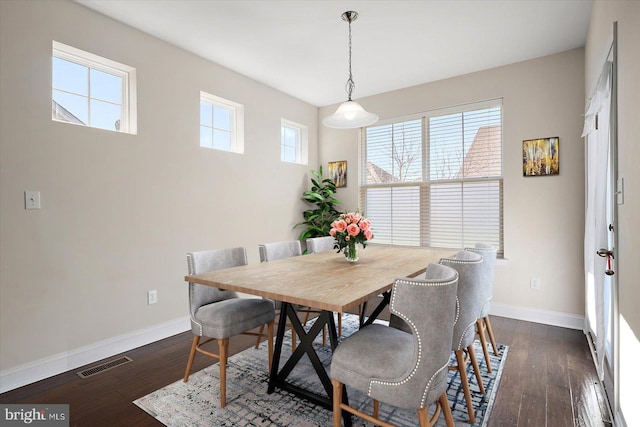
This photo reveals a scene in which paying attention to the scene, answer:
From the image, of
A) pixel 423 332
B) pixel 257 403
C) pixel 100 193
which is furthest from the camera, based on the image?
pixel 100 193

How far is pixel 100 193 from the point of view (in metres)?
2.77

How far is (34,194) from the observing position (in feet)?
7.91

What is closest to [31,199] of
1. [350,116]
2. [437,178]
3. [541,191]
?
[350,116]

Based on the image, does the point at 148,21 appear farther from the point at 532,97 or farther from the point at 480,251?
the point at 532,97

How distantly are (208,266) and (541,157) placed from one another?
357 cm

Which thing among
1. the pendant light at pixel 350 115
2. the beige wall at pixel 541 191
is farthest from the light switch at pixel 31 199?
the beige wall at pixel 541 191

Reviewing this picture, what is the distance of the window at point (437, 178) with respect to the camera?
12.9ft

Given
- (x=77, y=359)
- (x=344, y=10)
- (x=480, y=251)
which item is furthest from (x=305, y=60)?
(x=77, y=359)

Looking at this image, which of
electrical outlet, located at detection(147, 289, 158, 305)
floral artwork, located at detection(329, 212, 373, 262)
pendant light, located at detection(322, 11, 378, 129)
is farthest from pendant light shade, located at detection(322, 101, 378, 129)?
electrical outlet, located at detection(147, 289, 158, 305)

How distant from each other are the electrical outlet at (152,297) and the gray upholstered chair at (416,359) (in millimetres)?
2338

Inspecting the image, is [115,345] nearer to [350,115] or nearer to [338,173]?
[350,115]

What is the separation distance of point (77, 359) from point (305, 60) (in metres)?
3.55

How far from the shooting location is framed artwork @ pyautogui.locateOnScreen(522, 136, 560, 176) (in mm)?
3467

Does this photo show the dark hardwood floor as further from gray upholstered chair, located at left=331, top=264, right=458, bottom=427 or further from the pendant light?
the pendant light
